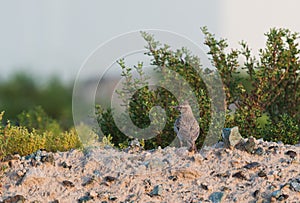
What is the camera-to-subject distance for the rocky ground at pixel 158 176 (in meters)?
6.61

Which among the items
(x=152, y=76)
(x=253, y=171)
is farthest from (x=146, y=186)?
(x=152, y=76)

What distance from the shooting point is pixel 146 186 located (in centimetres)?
674

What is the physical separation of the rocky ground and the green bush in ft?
5.02

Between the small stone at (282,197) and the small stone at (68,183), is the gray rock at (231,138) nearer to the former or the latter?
the small stone at (282,197)

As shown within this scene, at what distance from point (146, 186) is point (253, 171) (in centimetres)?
133

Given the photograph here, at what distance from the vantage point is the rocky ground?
661 cm

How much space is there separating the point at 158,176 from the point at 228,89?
3.06 metres

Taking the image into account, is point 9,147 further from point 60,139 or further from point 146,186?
point 146,186

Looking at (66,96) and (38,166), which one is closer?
(38,166)

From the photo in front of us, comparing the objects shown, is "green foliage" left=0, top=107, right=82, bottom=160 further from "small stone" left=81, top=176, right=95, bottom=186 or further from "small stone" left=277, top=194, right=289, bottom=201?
"small stone" left=277, top=194, right=289, bottom=201

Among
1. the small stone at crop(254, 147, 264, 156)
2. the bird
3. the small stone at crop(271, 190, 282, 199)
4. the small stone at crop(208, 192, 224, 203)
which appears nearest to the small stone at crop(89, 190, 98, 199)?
the small stone at crop(208, 192, 224, 203)

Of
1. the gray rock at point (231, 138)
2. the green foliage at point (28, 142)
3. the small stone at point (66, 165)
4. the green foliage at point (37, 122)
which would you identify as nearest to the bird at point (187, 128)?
the gray rock at point (231, 138)

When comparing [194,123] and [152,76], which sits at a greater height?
[152,76]

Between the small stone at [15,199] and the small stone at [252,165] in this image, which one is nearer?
the small stone at [15,199]
